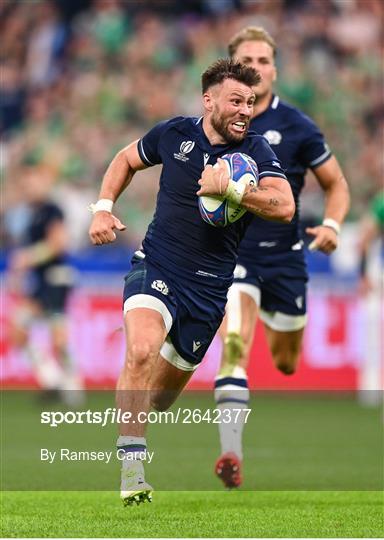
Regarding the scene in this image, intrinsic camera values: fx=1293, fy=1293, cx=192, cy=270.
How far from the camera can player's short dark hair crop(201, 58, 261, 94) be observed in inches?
290

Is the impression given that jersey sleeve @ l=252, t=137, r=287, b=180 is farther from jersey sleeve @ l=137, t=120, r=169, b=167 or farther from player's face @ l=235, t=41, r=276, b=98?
player's face @ l=235, t=41, r=276, b=98

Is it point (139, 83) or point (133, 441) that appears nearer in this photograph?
point (133, 441)

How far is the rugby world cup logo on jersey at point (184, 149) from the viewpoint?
756cm

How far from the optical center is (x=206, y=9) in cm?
→ 2191

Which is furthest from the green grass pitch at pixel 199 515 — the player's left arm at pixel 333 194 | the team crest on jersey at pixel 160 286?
the player's left arm at pixel 333 194

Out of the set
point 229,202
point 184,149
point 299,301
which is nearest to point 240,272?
point 299,301

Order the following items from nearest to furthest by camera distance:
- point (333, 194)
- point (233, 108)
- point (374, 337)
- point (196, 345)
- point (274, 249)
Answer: point (233, 108) → point (196, 345) → point (333, 194) → point (274, 249) → point (374, 337)

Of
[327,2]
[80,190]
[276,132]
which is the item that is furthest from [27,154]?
[276,132]

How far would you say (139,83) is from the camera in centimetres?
2106

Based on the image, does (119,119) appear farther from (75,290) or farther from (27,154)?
(75,290)

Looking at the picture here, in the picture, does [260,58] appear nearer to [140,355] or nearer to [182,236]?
[182,236]

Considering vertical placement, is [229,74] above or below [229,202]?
above

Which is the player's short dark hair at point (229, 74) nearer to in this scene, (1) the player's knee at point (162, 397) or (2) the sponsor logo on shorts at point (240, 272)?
(1) the player's knee at point (162, 397)

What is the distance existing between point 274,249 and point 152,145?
7.05 ft
